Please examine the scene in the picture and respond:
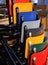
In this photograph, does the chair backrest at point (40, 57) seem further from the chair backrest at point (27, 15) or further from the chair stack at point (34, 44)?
the chair backrest at point (27, 15)

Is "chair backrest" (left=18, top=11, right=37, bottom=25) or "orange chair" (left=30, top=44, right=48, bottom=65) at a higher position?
"chair backrest" (left=18, top=11, right=37, bottom=25)

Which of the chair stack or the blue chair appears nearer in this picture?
the chair stack

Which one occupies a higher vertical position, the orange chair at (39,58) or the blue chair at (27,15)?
the blue chair at (27,15)

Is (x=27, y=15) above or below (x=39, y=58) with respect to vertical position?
above

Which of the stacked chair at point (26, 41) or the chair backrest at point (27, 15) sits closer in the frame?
the stacked chair at point (26, 41)

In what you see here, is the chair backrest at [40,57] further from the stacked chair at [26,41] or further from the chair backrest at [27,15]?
the chair backrest at [27,15]

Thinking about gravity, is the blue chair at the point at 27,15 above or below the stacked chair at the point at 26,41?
above

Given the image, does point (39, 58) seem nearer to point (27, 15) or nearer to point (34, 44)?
point (34, 44)

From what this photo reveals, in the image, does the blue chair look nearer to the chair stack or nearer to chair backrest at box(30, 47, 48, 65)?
the chair stack

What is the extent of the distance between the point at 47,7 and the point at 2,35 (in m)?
2.21

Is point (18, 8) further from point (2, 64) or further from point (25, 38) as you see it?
point (2, 64)

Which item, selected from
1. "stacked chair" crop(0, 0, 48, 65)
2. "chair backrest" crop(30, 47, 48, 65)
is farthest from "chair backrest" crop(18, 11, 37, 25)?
"chair backrest" crop(30, 47, 48, 65)

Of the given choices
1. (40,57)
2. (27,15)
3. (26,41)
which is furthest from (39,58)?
(27,15)

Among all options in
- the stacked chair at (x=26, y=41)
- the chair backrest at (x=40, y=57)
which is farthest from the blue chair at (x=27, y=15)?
the chair backrest at (x=40, y=57)
